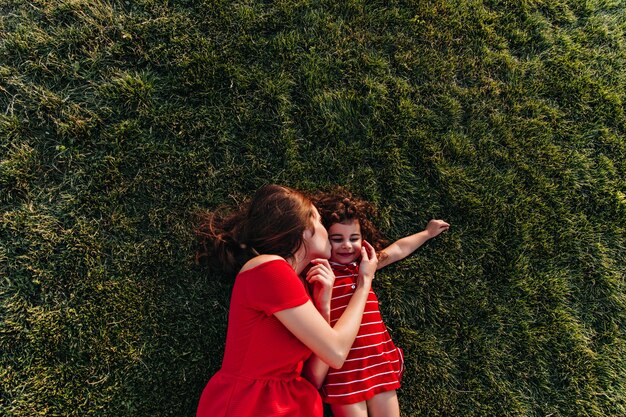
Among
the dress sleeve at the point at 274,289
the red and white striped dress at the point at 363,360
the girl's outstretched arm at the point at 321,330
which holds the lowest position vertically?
the red and white striped dress at the point at 363,360

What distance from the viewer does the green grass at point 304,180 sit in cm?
311

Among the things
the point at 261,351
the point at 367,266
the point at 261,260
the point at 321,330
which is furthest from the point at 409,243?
the point at 261,351

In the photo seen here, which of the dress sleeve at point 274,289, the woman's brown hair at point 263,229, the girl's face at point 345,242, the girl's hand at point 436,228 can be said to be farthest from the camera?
the girl's hand at point 436,228

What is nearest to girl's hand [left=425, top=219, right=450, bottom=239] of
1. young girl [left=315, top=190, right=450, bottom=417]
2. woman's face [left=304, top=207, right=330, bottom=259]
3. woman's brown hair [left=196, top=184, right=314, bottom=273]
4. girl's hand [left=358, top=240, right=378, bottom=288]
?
young girl [left=315, top=190, right=450, bottom=417]

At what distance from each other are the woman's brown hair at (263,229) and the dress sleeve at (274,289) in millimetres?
258

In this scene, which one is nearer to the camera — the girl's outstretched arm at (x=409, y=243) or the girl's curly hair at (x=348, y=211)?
the girl's curly hair at (x=348, y=211)

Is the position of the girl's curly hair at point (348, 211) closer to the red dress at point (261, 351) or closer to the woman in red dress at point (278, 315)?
the woman in red dress at point (278, 315)

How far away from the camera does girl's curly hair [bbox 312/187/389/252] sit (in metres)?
3.24

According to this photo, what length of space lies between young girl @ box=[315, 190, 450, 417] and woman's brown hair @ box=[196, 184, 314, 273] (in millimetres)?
382

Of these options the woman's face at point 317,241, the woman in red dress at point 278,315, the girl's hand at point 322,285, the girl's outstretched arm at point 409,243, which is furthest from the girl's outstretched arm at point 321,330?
the girl's outstretched arm at point 409,243

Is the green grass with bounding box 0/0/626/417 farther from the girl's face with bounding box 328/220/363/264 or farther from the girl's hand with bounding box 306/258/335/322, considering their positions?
the girl's hand with bounding box 306/258/335/322

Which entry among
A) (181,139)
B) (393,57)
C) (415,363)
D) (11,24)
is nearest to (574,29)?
(393,57)

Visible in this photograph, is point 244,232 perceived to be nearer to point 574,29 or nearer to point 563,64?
point 563,64

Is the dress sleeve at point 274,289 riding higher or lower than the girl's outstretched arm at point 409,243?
higher
